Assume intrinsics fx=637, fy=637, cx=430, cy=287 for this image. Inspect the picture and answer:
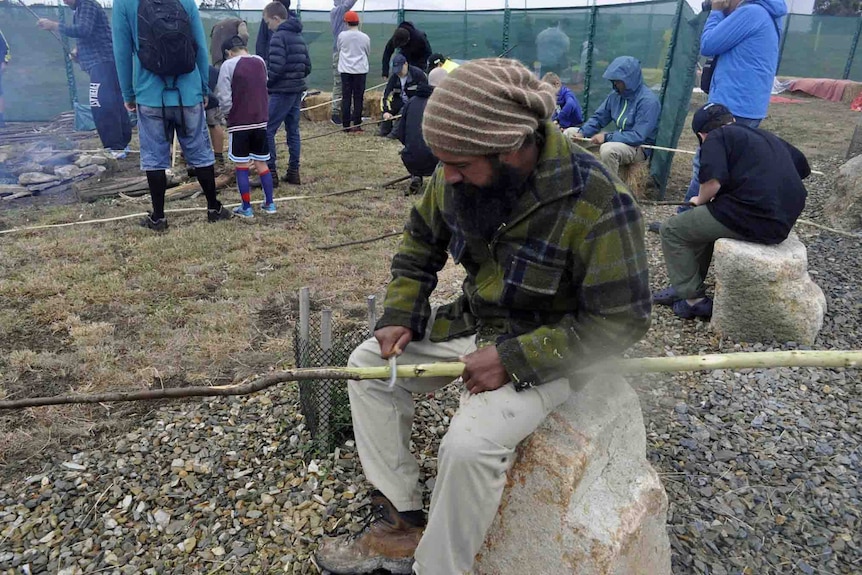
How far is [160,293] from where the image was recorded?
15.2 ft

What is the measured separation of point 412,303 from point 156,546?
4.49ft

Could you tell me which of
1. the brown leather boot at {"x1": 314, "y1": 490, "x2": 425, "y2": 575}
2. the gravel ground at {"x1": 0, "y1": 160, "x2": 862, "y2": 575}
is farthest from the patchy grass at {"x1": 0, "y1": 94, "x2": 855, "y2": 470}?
the brown leather boot at {"x1": 314, "y1": 490, "x2": 425, "y2": 575}

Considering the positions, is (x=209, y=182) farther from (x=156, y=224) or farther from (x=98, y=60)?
(x=98, y=60)

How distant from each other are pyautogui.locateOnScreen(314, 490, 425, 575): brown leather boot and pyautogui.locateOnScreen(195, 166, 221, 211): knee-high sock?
4315mm

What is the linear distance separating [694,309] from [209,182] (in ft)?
14.2

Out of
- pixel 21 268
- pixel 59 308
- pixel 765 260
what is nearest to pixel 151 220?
pixel 21 268

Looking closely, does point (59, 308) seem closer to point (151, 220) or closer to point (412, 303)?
point (151, 220)

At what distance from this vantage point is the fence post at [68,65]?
1187 cm

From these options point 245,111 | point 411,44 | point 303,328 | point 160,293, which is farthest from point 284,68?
point 303,328

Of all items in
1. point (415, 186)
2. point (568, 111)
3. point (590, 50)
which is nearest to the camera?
point (415, 186)

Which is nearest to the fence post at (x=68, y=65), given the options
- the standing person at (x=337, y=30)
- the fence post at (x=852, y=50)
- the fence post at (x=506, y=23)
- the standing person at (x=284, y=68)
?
the standing person at (x=337, y=30)

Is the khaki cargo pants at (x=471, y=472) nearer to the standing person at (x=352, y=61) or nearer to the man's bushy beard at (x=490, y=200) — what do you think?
the man's bushy beard at (x=490, y=200)

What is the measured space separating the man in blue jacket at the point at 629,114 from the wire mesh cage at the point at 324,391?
5023 mm

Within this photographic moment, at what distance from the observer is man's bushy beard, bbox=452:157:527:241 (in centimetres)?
197
